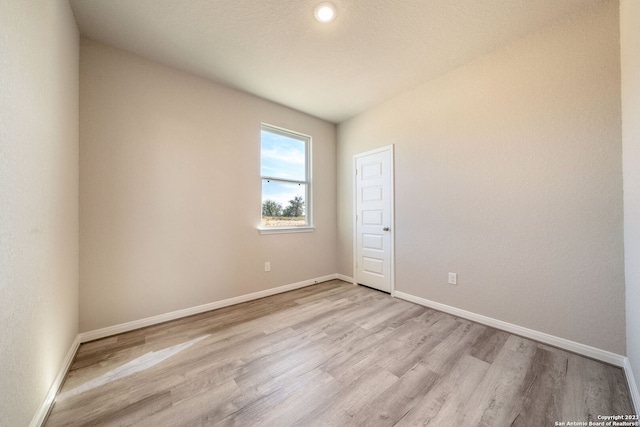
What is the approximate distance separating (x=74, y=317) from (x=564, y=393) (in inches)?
142

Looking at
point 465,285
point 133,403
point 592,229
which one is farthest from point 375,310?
point 133,403

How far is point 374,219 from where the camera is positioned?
134 inches

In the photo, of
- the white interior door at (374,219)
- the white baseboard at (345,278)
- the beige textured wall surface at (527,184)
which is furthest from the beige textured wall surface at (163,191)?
the beige textured wall surface at (527,184)

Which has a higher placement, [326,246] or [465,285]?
[326,246]

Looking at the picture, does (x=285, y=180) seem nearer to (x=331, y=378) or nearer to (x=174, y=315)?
(x=174, y=315)

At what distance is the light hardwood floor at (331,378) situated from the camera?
1271 mm

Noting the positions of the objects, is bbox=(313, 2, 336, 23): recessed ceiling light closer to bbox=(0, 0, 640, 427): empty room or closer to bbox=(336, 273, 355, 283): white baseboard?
bbox=(0, 0, 640, 427): empty room

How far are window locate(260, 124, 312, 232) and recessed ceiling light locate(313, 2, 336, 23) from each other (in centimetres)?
159

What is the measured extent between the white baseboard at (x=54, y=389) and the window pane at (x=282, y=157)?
2.41 metres

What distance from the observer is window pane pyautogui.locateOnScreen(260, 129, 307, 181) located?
10.6 feet

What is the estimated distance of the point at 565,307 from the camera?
189 cm

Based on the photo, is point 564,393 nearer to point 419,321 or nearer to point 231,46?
point 419,321

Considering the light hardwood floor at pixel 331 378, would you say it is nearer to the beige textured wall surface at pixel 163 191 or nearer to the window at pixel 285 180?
the beige textured wall surface at pixel 163 191

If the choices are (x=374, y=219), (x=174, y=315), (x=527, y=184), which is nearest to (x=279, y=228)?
(x=374, y=219)
